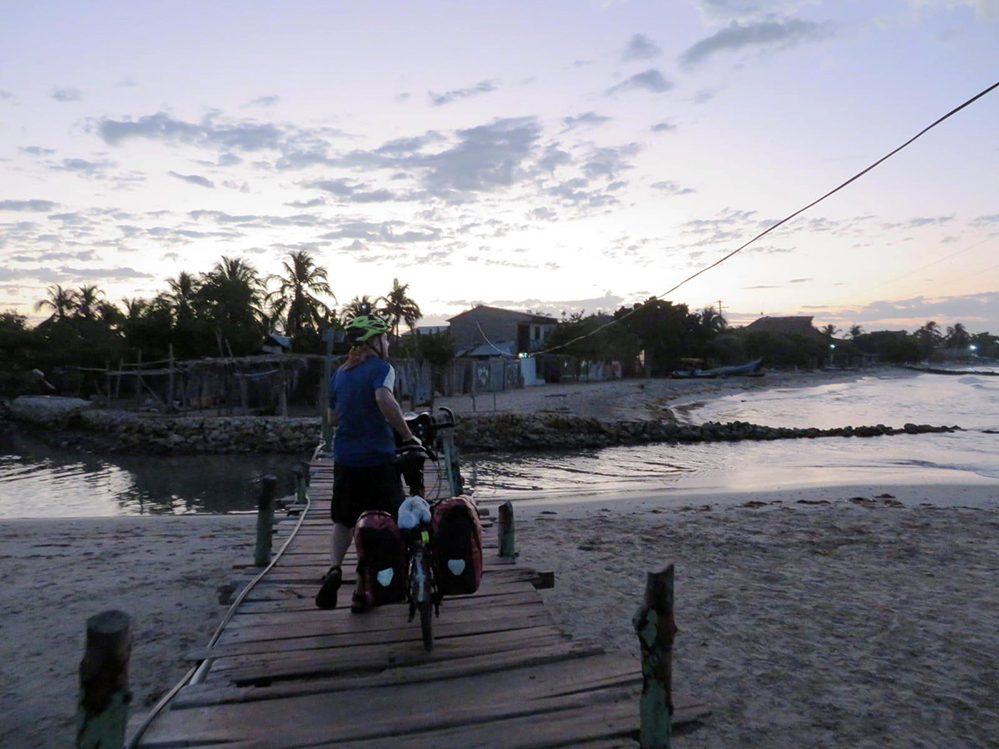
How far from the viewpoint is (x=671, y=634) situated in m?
2.80

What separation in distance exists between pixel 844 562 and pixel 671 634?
536 centimetres

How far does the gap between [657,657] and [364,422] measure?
2.20 meters

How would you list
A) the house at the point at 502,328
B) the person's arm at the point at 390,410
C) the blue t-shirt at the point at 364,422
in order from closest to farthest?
1. the person's arm at the point at 390,410
2. the blue t-shirt at the point at 364,422
3. the house at the point at 502,328

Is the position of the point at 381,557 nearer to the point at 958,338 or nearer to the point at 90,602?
the point at 90,602

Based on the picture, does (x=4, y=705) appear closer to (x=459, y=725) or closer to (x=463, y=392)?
(x=459, y=725)

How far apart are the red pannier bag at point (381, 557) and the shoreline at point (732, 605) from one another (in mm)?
686

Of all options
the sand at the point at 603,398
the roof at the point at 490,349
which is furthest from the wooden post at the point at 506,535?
the roof at the point at 490,349

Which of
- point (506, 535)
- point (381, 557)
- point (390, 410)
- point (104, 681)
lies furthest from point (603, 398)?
point (104, 681)

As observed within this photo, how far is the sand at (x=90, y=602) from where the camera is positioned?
13.0ft

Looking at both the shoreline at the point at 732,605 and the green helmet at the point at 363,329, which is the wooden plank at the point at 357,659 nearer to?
the shoreline at the point at 732,605

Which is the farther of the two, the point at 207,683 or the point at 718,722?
the point at 718,722

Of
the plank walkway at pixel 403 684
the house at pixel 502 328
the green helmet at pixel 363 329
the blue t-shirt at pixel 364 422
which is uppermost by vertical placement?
the house at pixel 502 328

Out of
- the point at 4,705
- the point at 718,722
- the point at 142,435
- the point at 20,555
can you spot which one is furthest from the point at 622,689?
the point at 142,435

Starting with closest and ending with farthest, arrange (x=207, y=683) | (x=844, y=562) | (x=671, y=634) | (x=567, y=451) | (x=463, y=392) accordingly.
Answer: (x=671, y=634) → (x=207, y=683) → (x=844, y=562) → (x=567, y=451) → (x=463, y=392)
